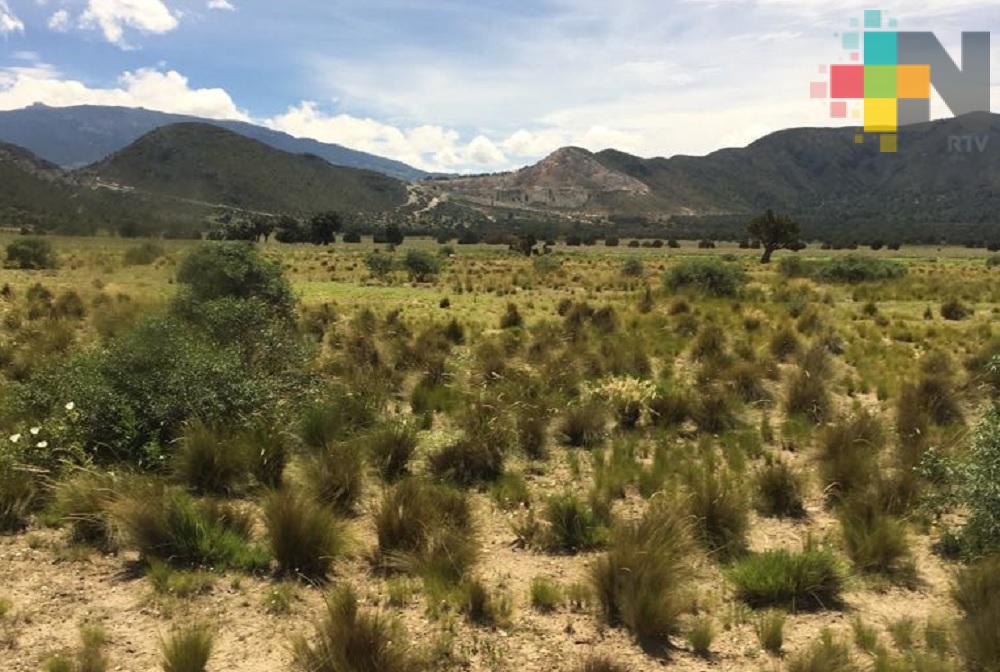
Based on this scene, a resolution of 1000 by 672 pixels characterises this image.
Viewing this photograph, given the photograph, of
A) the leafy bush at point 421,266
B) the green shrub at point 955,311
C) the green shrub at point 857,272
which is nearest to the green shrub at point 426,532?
the green shrub at point 955,311

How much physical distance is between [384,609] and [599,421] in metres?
5.29

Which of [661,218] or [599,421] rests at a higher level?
[661,218]

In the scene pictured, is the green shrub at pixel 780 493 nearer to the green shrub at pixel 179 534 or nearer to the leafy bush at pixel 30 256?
the green shrub at pixel 179 534

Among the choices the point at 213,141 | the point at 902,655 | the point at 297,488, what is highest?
the point at 213,141

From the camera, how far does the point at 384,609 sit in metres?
5.68

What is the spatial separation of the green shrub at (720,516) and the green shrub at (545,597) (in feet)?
5.62

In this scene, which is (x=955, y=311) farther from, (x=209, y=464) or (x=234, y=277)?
(x=209, y=464)

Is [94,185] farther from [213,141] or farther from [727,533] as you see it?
[727,533]

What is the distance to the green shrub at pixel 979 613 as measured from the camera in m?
4.72

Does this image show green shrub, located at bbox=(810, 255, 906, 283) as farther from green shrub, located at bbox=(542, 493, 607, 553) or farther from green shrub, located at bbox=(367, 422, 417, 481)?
green shrub, located at bbox=(542, 493, 607, 553)

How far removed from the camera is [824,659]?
4738 millimetres

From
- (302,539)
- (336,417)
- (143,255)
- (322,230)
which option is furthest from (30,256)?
(322,230)

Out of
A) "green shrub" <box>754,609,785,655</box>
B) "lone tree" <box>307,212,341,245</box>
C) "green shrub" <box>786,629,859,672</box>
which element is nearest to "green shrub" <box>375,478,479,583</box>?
"green shrub" <box>754,609,785,655</box>

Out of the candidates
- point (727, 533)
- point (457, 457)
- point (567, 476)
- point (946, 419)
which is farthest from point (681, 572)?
point (946, 419)
